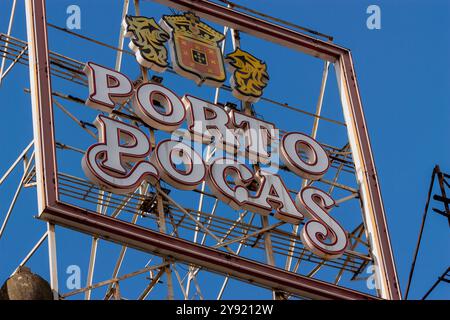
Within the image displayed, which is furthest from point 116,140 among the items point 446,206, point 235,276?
point 446,206

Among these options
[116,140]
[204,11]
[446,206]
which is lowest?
[116,140]

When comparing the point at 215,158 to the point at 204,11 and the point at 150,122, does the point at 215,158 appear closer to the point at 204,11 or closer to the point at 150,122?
the point at 150,122

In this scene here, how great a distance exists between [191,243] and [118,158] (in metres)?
2.03

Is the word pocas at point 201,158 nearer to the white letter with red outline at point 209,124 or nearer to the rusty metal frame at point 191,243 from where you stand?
the white letter with red outline at point 209,124

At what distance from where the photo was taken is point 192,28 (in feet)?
81.5

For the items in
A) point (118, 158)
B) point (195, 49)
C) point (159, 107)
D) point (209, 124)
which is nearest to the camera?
point (118, 158)

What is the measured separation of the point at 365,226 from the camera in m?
23.3

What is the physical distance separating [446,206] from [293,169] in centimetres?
345

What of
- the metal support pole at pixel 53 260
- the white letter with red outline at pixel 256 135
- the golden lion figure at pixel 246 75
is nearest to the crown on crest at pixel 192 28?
the golden lion figure at pixel 246 75

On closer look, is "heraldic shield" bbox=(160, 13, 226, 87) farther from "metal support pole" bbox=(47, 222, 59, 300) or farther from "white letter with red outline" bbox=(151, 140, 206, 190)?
"metal support pole" bbox=(47, 222, 59, 300)

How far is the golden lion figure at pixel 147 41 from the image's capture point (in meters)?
23.6

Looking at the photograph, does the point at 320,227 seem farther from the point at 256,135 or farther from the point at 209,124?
the point at 209,124

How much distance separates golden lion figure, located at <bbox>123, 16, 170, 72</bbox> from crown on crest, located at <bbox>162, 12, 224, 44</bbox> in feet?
0.98

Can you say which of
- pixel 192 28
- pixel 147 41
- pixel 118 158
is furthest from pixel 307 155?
pixel 118 158
